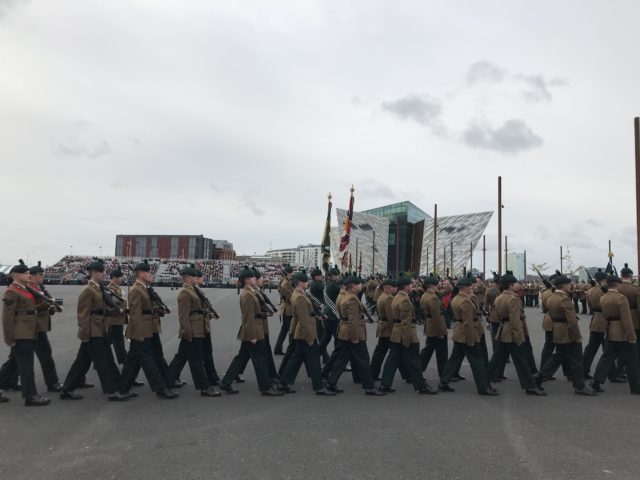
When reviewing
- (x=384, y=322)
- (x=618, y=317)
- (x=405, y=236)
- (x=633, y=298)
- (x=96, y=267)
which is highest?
(x=405, y=236)

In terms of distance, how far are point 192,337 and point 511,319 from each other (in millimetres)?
4617

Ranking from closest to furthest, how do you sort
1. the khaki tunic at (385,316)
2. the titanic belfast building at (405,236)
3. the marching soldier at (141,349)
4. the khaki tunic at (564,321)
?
the marching soldier at (141,349)
the khaki tunic at (564,321)
the khaki tunic at (385,316)
the titanic belfast building at (405,236)

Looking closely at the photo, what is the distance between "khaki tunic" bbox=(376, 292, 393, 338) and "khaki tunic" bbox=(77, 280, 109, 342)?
13.2 feet

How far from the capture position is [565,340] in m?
6.85

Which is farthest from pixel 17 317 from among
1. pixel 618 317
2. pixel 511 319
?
pixel 618 317

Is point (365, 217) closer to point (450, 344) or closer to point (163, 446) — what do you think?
point (450, 344)

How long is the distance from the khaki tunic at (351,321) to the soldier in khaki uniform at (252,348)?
45.9 inches

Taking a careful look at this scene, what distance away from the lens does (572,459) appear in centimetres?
413

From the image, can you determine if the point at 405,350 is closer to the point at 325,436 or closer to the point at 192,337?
the point at 325,436

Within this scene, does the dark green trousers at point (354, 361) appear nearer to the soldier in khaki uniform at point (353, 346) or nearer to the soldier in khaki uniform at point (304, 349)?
the soldier in khaki uniform at point (353, 346)

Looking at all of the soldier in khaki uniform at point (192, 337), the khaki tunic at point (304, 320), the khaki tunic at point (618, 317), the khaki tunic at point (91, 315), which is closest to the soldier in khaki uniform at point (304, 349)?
the khaki tunic at point (304, 320)

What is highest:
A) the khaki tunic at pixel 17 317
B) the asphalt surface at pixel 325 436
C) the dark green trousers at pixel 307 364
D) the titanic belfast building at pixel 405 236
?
the titanic belfast building at pixel 405 236

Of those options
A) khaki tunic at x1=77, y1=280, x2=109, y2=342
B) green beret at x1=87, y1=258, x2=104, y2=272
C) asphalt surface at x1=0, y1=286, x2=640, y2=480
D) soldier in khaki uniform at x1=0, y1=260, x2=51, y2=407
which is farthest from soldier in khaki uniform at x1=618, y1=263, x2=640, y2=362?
soldier in khaki uniform at x1=0, y1=260, x2=51, y2=407

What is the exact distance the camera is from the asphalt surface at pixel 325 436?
384 centimetres
